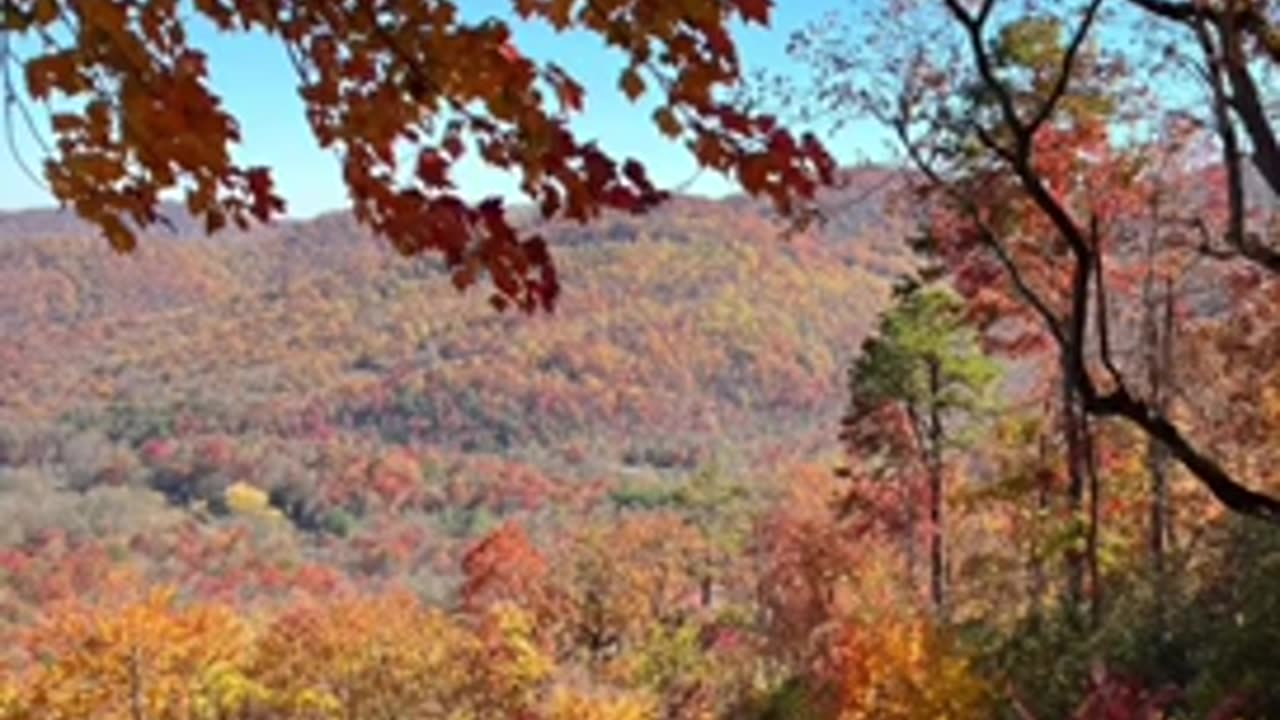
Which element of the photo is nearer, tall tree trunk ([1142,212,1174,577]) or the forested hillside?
tall tree trunk ([1142,212,1174,577])

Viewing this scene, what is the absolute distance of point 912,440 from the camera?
74.8ft

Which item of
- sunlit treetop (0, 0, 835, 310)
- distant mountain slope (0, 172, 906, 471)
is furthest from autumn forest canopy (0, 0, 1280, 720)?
distant mountain slope (0, 172, 906, 471)

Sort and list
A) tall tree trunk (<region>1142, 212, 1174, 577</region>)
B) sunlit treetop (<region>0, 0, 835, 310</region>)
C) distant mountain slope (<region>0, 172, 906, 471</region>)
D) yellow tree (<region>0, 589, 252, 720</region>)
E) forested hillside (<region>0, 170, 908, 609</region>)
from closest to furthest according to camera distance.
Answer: sunlit treetop (<region>0, 0, 835, 310</region>) < tall tree trunk (<region>1142, 212, 1174, 577</region>) < yellow tree (<region>0, 589, 252, 720</region>) < forested hillside (<region>0, 170, 908, 609</region>) < distant mountain slope (<region>0, 172, 906, 471</region>)

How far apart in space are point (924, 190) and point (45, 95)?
438 cm

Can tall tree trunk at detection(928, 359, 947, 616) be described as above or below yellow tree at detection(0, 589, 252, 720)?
above

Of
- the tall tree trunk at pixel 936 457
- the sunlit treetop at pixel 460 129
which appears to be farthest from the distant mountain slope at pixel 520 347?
the sunlit treetop at pixel 460 129

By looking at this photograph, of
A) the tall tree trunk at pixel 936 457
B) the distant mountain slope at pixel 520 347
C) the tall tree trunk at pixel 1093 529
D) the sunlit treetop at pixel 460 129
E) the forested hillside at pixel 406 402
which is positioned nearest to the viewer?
the sunlit treetop at pixel 460 129

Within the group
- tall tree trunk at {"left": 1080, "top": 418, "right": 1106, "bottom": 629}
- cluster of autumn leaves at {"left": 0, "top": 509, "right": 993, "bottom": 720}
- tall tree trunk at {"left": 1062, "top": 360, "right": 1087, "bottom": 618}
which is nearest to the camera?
tall tree trunk at {"left": 1080, "top": 418, "right": 1106, "bottom": 629}

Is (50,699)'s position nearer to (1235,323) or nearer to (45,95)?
(1235,323)

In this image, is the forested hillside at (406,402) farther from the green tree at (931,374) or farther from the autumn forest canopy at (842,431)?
the green tree at (931,374)

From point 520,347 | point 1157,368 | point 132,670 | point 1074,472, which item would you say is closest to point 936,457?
point 1074,472

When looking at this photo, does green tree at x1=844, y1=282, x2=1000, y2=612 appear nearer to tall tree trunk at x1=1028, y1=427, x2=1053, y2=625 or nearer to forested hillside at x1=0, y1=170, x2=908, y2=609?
tall tree trunk at x1=1028, y1=427, x2=1053, y2=625

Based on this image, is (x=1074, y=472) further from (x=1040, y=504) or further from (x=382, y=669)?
(x=382, y=669)

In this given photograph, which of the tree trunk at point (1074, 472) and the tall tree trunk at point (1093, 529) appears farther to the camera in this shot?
the tree trunk at point (1074, 472)
